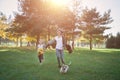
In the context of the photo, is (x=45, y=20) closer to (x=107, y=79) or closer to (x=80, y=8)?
(x=80, y=8)

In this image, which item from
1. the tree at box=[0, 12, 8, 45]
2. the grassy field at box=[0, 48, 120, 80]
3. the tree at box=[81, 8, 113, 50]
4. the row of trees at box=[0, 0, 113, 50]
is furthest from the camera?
the tree at box=[0, 12, 8, 45]

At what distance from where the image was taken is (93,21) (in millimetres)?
56969

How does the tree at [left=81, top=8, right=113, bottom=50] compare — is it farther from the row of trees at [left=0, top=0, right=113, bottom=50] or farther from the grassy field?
the grassy field

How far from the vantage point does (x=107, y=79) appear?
11062mm

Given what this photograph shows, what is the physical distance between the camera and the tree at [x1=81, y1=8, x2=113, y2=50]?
179 feet

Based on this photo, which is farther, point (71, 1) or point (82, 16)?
point (82, 16)

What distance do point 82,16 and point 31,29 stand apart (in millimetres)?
17530

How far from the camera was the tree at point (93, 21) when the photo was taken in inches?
2154

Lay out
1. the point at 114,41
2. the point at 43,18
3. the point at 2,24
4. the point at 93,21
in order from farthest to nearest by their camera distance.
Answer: the point at 114,41
the point at 2,24
the point at 93,21
the point at 43,18

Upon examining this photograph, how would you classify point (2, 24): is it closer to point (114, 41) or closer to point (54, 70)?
point (114, 41)

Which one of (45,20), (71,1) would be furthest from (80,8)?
(45,20)

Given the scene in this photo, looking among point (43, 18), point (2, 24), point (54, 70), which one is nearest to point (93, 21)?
point (43, 18)

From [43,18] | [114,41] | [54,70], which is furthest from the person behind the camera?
[114,41]

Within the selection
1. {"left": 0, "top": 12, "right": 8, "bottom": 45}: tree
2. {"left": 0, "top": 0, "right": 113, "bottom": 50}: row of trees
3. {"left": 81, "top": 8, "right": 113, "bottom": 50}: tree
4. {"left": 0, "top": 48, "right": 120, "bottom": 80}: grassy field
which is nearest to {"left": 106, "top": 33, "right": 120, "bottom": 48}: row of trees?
{"left": 81, "top": 8, "right": 113, "bottom": 50}: tree
